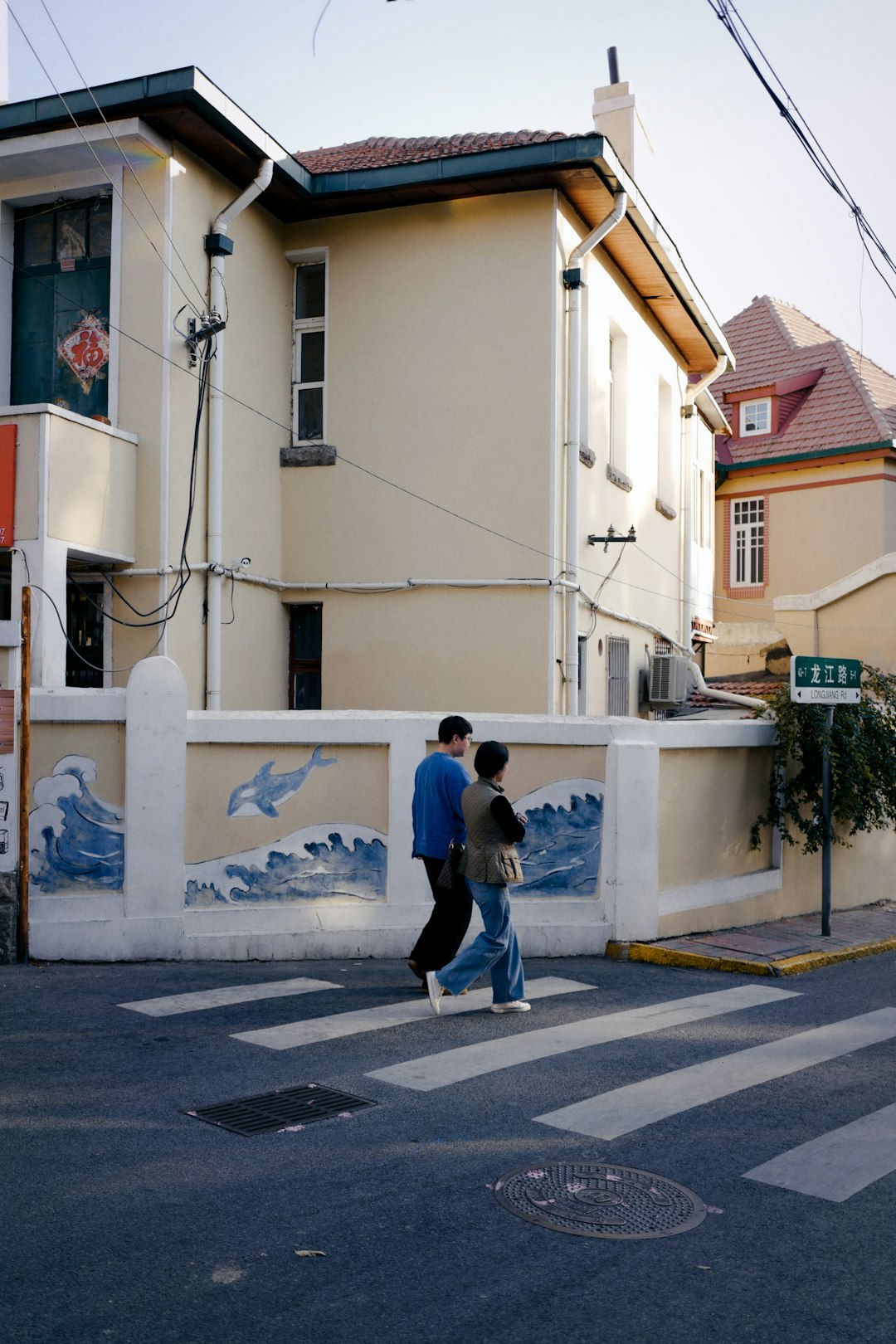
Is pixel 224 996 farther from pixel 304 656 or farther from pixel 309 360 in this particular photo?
pixel 309 360

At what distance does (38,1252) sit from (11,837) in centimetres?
529

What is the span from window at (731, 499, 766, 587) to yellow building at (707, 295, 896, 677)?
21 mm

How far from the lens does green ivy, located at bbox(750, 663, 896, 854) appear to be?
476 inches

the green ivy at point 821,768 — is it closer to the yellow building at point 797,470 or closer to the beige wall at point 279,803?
the beige wall at point 279,803

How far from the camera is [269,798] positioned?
9602mm

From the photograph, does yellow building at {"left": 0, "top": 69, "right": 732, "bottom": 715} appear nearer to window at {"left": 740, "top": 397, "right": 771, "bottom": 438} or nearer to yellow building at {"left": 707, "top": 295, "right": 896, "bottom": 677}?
yellow building at {"left": 707, "top": 295, "right": 896, "bottom": 677}

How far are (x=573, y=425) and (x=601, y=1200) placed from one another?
10.6 meters

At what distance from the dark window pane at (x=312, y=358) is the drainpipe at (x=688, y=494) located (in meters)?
7.73

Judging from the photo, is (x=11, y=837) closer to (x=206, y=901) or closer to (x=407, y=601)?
(x=206, y=901)

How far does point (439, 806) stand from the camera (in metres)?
8.11

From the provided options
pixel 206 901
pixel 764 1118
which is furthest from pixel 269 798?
pixel 764 1118

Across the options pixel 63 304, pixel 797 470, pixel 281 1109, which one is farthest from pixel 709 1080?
pixel 797 470

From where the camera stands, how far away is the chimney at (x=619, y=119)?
1944cm

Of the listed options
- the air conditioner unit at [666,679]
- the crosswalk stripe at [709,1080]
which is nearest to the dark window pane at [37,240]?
the air conditioner unit at [666,679]
